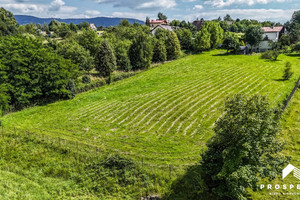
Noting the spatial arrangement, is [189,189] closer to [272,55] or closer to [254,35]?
[272,55]

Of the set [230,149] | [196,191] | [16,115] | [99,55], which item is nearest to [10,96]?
[16,115]

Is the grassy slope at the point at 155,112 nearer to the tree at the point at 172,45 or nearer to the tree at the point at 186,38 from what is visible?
the tree at the point at 172,45

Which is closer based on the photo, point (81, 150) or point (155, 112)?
point (81, 150)

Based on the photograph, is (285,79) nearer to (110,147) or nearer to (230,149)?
(230,149)

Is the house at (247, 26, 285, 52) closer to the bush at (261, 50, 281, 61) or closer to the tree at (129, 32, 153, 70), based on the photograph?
the bush at (261, 50, 281, 61)

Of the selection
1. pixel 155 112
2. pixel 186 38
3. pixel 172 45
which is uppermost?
pixel 186 38

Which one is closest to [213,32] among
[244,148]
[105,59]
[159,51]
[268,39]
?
[268,39]

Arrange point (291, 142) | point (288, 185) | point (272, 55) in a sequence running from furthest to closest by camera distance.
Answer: point (272, 55) → point (291, 142) → point (288, 185)
